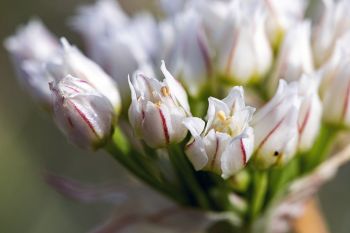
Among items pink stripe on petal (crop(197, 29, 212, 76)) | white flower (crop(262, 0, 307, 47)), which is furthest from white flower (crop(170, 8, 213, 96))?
white flower (crop(262, 0, 307, 47))

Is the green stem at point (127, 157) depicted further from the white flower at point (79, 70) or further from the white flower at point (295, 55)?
the white flower at point (295, 55)

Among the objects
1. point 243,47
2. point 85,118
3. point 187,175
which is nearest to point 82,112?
point 85,118

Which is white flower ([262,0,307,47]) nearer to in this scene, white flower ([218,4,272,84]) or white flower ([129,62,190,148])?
white flower ([218,4,272,84])

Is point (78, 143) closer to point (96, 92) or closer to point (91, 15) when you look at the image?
point (96, 92)

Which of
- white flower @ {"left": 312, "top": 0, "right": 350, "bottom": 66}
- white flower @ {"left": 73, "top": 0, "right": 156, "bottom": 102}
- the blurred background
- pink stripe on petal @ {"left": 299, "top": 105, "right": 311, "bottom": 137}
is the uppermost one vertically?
white flower @ {"left": 73, "top": 0, "right": 156, "bottom": 102}

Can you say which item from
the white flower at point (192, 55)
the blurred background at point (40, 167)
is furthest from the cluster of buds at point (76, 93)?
the blurred background at point (40, 167)

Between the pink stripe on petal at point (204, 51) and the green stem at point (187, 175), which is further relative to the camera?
the pink stripe on petal at point (204, 51)

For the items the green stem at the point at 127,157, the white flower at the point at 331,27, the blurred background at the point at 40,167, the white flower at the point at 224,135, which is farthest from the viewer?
the blurred background at the point at 40,167
